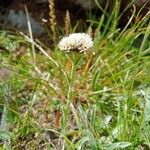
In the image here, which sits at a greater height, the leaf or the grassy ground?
the grassy ground

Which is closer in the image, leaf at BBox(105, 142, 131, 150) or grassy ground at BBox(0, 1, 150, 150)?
leaf at BBox(105, 142, 131, 150)

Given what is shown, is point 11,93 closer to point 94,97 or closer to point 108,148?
point 94,97

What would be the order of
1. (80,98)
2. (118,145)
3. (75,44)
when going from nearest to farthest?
→ (118,145), (75,44), (80,98)

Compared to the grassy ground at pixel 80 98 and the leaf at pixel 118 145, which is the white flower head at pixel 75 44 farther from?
the leaf at pixel 118 145

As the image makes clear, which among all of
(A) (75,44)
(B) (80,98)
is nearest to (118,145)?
(A) (75,44)

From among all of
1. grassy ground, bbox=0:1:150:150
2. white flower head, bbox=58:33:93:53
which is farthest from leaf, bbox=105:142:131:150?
white flower head, bbox=58:33:93:53

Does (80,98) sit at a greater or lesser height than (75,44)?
lesser

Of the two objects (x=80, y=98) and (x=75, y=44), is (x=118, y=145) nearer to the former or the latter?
(x=75, y=44)

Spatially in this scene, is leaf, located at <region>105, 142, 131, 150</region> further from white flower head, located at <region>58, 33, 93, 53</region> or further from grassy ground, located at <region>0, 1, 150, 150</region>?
white flower head, located at <region>58, 33, 93, 53</region>

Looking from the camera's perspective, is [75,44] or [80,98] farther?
[80,98]

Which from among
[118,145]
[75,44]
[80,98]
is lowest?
[118,145]
